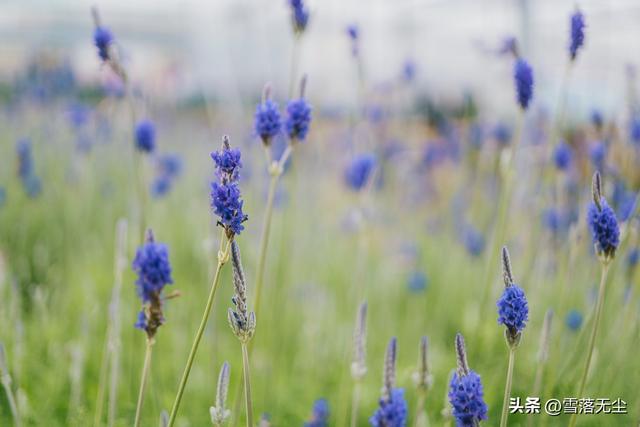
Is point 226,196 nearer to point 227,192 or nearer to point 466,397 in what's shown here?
point 227,192

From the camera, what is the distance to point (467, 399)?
797 millimetres

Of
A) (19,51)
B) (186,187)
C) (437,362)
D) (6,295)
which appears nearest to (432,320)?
(437,362)

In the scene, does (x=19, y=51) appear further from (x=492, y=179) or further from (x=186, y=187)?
(x=492, y=179)

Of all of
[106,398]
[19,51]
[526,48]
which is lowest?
[106,398]

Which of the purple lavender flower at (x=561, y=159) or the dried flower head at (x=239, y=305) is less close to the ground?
the purple lavender flower at (x=561, y=159)

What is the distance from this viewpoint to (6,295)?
2348 mm

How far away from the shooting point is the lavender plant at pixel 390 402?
2.64 feet

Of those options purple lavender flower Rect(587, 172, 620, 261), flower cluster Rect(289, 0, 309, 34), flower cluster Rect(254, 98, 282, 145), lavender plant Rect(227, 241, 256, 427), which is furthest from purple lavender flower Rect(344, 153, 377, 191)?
lavender plant Rect(227, 241, 256, 427)

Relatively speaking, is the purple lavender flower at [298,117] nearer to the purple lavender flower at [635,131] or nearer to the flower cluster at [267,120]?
the flower cluster at [267,120]

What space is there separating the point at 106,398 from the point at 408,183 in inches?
101

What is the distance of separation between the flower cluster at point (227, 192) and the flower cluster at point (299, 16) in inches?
21.6

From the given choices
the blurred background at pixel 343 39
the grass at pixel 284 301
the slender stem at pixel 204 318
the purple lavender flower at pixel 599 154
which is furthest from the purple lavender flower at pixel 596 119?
the blurred background at pixel 343 39

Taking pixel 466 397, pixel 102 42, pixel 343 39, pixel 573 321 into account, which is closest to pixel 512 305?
pixel 466 397

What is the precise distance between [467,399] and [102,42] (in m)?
0.93
